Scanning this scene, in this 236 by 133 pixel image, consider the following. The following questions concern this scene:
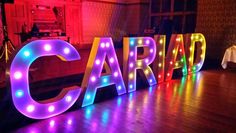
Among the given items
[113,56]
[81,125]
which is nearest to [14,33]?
[113,56]

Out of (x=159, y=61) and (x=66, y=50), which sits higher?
(x=66, y=50)

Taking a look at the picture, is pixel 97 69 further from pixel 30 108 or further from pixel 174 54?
pixel 174 54

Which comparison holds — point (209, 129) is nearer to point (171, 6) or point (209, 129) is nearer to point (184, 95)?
point (184, 95)

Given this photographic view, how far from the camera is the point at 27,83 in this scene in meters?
2.11

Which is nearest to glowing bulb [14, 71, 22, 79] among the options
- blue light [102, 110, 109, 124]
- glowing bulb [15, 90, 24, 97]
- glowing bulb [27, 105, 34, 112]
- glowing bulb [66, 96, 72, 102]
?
glowing bulb [15, 90, 24, 97]

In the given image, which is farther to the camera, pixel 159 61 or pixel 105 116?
pixel 159 61

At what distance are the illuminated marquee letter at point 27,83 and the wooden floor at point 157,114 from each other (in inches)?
4.4

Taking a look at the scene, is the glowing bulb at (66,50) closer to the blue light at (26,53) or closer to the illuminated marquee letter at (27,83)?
the illuminated marquee letter at (27,83)

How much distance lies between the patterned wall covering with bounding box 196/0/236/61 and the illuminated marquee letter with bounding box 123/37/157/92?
3.50 metres

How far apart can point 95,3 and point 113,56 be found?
20.5 ft

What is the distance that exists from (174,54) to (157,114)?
1813 millimetres

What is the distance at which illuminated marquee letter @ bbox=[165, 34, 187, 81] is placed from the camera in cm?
390

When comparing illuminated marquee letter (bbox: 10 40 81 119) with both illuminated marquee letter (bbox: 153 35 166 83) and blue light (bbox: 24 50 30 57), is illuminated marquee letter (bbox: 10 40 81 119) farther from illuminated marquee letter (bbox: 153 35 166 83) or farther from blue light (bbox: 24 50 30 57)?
illuminated marquee letter (bbox: 153 35 166 83)

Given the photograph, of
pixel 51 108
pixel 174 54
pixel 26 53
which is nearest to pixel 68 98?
pixel 51 108
